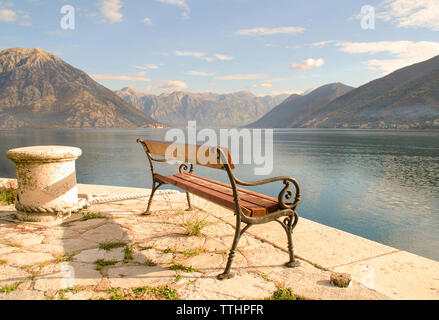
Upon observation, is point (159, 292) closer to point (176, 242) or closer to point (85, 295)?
point (85, 295)

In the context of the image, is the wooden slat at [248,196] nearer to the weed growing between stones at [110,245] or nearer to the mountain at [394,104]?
the weed growing between stones at [110,245]

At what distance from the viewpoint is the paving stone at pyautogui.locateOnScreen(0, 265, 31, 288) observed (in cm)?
263

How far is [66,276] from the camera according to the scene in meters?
2.74

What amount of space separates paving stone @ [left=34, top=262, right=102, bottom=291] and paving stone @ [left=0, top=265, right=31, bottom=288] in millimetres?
141

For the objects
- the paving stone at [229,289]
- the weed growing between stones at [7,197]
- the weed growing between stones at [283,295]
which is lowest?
the paving stone at [229,289]

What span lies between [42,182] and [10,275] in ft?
5.98

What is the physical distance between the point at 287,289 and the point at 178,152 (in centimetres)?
204

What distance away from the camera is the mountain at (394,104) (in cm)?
10668

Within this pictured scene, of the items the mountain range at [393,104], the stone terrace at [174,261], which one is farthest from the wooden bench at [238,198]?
the mountain range at [393,104]

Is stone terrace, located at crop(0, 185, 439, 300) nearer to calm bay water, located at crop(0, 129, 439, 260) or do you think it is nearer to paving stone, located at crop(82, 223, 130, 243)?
paving stone, located at crop(82, 223, 130, 243)

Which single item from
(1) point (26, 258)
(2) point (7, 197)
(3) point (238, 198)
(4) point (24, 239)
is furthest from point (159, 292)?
(2) point (7, 197)

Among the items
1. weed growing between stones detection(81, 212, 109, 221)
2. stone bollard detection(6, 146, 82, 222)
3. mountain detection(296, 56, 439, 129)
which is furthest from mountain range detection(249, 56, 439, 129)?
stone bollard detection(6, 146, 82, 222)

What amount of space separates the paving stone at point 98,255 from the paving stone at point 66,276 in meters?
0.13
